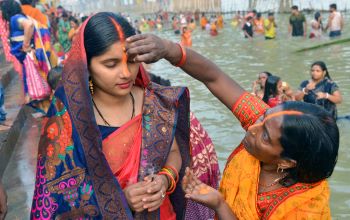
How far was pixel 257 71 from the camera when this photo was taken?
10953 mm

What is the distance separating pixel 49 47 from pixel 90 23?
14.9 feet

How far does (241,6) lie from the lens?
3853cm

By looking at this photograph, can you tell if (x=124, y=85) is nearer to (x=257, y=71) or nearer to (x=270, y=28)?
(x=257, y=71)

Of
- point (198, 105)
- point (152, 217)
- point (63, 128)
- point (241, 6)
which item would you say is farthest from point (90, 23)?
point (241, 6)

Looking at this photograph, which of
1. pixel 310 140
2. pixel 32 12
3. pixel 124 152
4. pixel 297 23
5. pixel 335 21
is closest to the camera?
pixel 310 140

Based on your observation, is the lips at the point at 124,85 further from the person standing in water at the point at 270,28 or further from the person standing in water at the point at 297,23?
the person standing in water at the point at 297,23

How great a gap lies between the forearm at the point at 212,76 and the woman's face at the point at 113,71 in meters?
0.24

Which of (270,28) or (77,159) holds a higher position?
(77,159)

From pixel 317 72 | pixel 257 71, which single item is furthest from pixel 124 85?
pixel 257 71

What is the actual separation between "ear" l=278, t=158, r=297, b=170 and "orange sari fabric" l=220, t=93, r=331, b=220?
95 millimetres

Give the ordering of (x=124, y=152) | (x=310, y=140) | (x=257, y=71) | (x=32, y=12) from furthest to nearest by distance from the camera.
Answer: (x=257, y=71) < (x=32, y=12) < (x=124, y=152) < (x=310, y=140)

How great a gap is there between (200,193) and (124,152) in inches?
17.0

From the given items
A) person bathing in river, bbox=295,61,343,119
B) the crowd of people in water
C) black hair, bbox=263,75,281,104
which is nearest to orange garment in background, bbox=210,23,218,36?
person bathing in river, bbox=295,61,343,119

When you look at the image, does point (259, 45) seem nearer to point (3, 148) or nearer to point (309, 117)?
point (3, 148)
